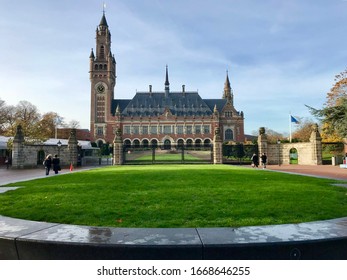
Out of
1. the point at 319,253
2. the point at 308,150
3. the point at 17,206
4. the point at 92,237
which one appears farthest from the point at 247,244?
the point at 308,150

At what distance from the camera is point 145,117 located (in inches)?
2844

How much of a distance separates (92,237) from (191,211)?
2267 mm

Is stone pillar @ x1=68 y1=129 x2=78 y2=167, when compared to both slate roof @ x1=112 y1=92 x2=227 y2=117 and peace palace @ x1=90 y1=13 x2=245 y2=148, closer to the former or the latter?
peace palace @ x1=90 y1=13 x2=245 y2=148

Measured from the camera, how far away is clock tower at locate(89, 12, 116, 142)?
71.6 metres

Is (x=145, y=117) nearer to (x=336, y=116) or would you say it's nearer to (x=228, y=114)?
(x=228, y=114)

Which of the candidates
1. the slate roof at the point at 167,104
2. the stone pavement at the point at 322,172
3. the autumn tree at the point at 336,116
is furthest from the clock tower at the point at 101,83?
the autumn tree at the point at 336,116

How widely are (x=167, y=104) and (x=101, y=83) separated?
19150 mm

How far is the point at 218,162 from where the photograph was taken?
28.9 metres

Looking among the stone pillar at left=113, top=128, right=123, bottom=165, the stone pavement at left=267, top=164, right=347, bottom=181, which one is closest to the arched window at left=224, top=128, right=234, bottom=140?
the stone pillar at left=113, top=128, right=123, bottom=165

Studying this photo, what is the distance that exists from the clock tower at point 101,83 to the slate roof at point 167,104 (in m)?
3.51

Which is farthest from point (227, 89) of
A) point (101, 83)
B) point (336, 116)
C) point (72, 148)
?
point (336, 116)

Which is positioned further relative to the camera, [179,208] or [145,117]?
[145,117]

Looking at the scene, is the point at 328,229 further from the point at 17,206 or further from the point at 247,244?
the point at 17,206

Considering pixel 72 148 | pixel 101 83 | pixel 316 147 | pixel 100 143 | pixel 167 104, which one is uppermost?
pixel 101 83
